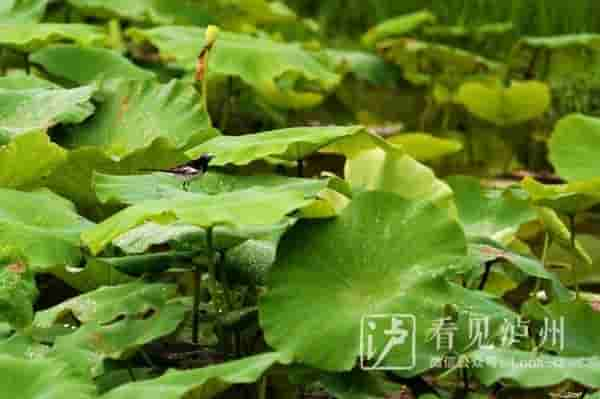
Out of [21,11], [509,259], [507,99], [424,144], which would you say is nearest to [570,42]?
[507,99]

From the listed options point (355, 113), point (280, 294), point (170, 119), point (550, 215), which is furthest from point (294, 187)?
point (355, 113)

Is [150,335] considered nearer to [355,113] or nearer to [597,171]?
[597,171]

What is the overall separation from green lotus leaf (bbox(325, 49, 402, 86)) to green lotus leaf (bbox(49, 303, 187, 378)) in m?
2.02

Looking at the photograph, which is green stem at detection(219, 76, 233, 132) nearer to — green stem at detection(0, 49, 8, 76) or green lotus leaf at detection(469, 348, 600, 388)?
green stem at detection(0, 49, 8, 76)

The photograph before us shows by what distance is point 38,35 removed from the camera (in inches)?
77.9

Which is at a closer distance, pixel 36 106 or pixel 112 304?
pixel 112 304

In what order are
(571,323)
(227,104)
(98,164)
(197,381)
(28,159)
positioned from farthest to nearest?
(227,104) < (98,164) < (28,159) < (571,323) < (197,381)

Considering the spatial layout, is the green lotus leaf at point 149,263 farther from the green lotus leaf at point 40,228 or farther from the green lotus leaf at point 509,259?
the green lotus leaf at point 509,259

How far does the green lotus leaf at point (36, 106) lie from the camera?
62.2 inches

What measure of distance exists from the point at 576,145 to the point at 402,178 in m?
0.57

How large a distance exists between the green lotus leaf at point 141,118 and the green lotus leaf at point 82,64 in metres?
0.26

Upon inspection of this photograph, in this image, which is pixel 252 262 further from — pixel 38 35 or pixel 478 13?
pixel 478 13


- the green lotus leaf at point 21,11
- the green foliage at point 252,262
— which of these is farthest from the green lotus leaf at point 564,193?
the green lotus leaf at point 21,11

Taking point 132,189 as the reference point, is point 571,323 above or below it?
below
